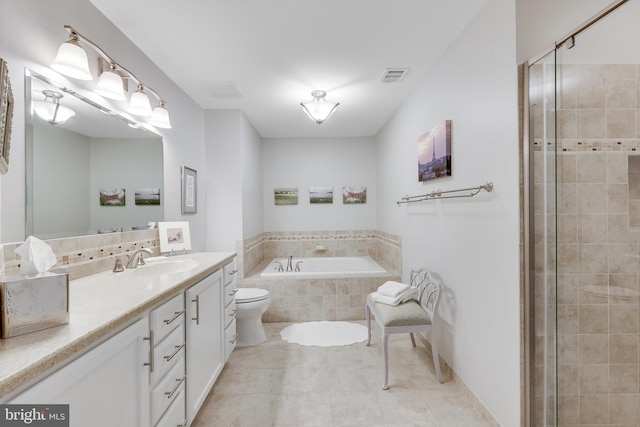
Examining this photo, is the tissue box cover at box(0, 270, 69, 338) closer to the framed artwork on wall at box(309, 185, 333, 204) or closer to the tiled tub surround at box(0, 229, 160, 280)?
the tiled tub surround at box(0, 229, 160, 280)

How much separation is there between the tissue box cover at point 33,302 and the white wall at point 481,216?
192 cm

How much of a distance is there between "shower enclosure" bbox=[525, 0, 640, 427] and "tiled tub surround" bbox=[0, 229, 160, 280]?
7.84ft

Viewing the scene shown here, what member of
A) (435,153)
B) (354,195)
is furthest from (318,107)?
(354,195)

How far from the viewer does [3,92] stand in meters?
1.17

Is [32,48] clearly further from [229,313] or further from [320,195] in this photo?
[320,195]

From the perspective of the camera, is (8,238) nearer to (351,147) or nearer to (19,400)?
(19,400)

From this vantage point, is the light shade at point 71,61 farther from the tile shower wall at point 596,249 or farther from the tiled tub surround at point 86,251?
the tile shower wall at point 596,249

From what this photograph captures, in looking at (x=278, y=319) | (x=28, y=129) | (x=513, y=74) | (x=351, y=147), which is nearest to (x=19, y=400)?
(x=28, y=129)

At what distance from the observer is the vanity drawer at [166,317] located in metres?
1.28

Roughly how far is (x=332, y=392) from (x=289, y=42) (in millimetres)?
2511

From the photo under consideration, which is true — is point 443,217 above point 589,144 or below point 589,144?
below

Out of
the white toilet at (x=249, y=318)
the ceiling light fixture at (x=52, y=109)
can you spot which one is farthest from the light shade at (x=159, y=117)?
the white toilet at (x=249, y=318)

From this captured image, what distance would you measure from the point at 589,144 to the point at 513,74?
50 cm

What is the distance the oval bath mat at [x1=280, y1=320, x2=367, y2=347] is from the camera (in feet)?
9.55
